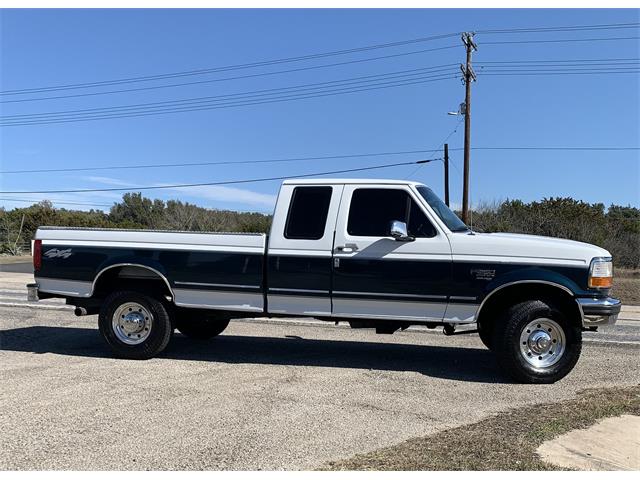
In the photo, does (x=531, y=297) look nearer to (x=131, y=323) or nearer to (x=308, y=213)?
(x=308, y=213)

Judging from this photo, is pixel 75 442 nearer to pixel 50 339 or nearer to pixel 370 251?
pixel 370 251

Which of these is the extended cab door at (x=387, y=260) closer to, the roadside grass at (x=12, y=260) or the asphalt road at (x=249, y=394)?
the asphalt road at (x=249, y=394)

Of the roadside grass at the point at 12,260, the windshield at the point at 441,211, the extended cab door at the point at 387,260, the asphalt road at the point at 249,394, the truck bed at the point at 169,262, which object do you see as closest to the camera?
the asphalt road at the point at 249,394

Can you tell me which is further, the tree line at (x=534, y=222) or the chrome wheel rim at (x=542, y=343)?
the tree line at (x=534, y=222)

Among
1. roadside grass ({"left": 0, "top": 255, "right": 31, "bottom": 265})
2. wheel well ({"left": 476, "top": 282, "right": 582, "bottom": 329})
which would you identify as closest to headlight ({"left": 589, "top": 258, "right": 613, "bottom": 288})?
wheel well ({"left": 476, "top": 282, "right": 582, "bottom": 329})

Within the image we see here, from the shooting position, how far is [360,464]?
3.97 meters

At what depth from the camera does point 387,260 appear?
21.7ft

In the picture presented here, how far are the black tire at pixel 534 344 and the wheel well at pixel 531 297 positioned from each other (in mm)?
78

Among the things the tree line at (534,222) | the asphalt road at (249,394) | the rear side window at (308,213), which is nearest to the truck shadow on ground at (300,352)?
the asphalt road at (249,394)

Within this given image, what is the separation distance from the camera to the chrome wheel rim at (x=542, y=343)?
6383 millimetres

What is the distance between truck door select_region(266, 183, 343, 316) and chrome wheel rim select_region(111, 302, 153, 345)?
5.51 feet

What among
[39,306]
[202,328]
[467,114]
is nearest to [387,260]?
[202,328]

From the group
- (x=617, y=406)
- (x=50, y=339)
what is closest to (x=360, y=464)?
(x=617, y=406)

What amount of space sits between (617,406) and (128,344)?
5.50 meters
